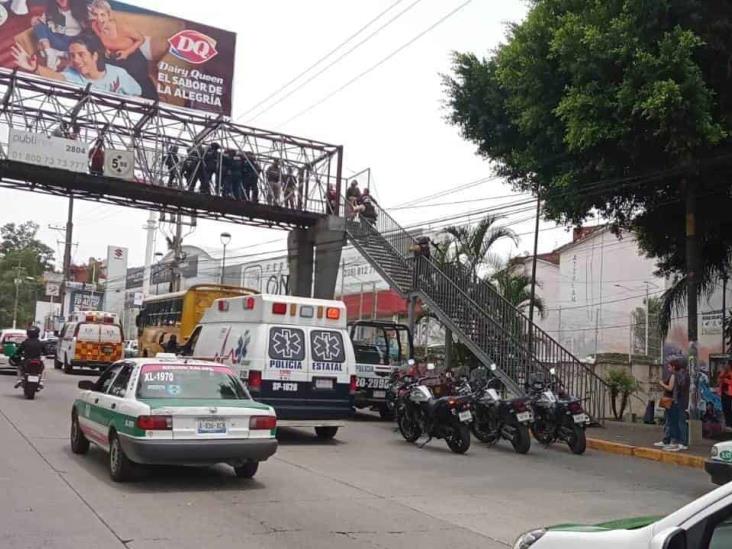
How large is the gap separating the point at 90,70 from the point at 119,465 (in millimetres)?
22401

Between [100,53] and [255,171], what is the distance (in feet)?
23.0

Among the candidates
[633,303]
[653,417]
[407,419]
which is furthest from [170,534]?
[633,303]

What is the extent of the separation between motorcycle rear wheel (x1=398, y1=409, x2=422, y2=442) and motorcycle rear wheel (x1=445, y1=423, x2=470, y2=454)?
98cm

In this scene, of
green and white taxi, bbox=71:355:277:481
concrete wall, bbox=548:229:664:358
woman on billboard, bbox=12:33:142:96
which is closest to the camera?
green and white taxi, bbox=71:355:277:481

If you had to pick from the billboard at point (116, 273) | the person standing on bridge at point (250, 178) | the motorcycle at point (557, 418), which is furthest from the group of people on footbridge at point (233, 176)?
the billboard at point (116, 273)

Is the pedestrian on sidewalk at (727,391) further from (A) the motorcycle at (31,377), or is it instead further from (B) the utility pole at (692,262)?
(A) the motorcycle at (31,377)

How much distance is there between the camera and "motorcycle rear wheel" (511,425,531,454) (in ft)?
44.1

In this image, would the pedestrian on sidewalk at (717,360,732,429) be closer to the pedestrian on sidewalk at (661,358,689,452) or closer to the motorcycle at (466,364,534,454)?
the pedestrian on sidewalk at (661,358,689,452)

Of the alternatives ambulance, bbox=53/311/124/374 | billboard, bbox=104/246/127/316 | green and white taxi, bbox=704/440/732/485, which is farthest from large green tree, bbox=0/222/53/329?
green and white taxi, bbox=704/440/732/485

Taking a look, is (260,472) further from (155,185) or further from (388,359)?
(155,185)

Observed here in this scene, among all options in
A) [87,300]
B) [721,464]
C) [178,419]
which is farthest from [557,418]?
[87,300]

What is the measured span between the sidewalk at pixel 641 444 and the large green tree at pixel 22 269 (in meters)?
85.9

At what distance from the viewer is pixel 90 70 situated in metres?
27.9

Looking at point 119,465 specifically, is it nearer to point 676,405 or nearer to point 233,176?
point 676,405
